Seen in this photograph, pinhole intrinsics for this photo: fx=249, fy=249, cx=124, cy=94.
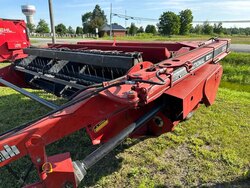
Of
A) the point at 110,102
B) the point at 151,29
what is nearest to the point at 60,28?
the point at 151,29

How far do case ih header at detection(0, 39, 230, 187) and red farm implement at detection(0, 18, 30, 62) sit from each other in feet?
7.15

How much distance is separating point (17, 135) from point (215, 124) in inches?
133

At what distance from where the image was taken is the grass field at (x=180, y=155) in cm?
283

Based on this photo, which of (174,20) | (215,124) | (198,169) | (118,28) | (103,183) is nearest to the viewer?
(103,183)

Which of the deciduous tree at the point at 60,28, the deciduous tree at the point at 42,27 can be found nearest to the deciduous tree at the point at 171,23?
the deciduous tree at the point at 60,28

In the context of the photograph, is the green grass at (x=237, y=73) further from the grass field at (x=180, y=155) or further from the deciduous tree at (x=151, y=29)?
the deciduous tree at (x=151, y=29)

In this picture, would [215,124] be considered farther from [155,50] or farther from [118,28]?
[118,28]

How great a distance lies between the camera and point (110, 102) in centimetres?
196

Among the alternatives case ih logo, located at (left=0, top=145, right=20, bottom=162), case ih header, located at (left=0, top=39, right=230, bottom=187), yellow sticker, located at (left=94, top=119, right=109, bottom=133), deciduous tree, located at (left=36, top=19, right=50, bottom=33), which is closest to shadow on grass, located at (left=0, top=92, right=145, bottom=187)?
case ih header, located at (left=0, top=39, right=230, bottom=187)

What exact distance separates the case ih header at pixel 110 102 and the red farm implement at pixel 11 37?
2.18m

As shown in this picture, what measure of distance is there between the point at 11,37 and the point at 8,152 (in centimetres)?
646

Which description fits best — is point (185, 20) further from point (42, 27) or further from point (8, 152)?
point (8, 152)

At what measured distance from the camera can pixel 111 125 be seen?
2.48m

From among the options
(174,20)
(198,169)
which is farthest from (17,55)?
(174,20)
